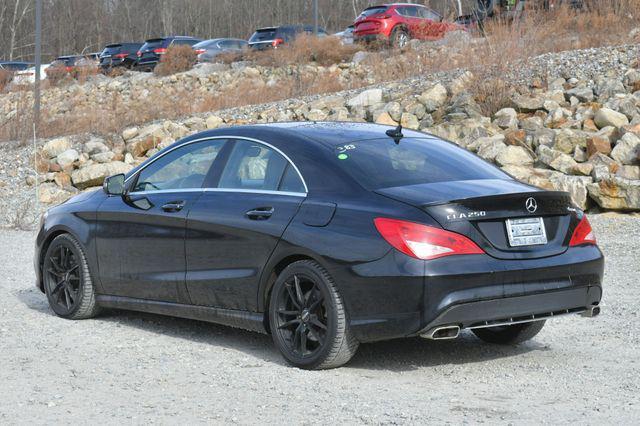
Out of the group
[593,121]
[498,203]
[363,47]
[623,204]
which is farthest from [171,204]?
[363,47]

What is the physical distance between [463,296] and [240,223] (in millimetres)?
1615

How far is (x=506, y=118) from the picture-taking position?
18656mm

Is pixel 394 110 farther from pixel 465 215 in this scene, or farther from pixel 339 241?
pixel 465 215

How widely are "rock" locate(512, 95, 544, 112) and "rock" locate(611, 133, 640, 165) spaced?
2744 millimetres

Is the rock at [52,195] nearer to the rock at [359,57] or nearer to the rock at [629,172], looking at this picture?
the rock at [629,172]

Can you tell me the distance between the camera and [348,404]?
560 centimetres

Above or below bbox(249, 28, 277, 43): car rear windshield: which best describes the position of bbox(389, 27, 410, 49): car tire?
above

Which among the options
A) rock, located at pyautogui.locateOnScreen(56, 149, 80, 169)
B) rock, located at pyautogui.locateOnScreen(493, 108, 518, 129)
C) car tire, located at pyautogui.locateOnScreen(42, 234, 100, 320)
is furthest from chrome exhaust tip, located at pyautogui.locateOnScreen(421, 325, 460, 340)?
rock, located at pyautogui.locateOnScreen(56, 149, 80, 169)

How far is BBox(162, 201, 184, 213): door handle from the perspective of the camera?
737cm

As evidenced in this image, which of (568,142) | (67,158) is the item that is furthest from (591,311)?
(67,158)

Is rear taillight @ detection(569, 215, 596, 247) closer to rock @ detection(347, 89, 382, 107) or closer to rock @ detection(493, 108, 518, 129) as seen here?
Answer: rock @ detection(493, 108, 518, 129)

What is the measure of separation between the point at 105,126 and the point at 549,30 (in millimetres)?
10105

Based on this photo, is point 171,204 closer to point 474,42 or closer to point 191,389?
point 191,389

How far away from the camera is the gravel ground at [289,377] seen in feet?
17.8
